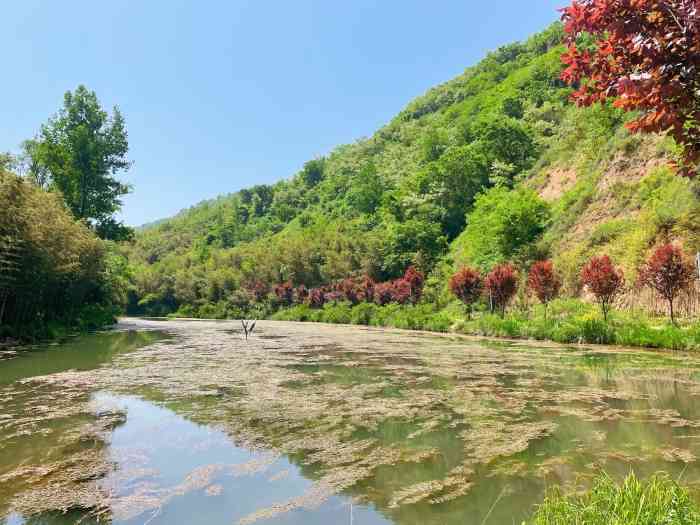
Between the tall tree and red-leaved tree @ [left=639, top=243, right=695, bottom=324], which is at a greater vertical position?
the tall tree

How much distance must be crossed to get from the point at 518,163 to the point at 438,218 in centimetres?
1080

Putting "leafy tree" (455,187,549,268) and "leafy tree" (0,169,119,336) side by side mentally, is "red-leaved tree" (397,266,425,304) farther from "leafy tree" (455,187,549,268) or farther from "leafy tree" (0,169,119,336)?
"leafy tree" (0,169,119,336)

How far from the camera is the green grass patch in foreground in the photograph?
2713mm

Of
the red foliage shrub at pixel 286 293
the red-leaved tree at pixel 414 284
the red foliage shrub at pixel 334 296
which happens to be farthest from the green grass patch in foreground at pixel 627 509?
the red foliage shrub at pixel 286 293

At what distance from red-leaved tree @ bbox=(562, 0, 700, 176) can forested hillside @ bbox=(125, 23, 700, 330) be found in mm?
325

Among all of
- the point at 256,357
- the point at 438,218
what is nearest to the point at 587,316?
the point at 256,357

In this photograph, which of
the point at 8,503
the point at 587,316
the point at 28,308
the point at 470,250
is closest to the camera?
the point at 8,503

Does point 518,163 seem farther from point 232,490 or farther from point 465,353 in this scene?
point 232,490

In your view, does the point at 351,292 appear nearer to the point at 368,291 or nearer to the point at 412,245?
the point at 368,291

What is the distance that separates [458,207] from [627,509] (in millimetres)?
50843

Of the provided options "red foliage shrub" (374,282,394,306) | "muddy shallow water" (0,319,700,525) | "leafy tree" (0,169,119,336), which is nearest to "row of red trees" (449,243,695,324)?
"muddy shallow water" (0,319,700,525)

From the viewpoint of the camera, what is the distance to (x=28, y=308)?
66.6ft

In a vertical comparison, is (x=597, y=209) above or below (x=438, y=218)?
below

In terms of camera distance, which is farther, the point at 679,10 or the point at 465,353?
the point at 465,353
